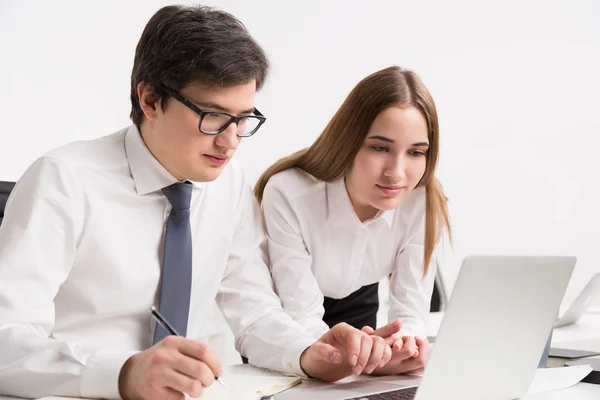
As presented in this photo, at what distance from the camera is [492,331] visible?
114 centimetres

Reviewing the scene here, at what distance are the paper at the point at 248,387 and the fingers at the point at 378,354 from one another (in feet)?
0.49

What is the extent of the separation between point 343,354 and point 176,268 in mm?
381

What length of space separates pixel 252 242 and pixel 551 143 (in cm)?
302

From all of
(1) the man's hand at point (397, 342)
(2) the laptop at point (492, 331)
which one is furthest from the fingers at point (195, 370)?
(1) the man's hand at point (397, 342)

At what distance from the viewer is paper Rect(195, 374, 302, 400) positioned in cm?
122

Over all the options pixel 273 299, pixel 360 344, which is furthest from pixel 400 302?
pixel 360 344

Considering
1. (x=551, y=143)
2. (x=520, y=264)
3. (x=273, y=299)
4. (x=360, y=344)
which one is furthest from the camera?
(x=551, y=143)

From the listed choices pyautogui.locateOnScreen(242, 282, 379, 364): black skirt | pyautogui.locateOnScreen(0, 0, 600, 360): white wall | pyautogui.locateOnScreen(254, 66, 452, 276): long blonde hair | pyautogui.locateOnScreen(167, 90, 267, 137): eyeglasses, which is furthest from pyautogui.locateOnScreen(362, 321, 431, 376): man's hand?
pyautogui.locateOnScreen(0, 0, 600, 360): white wall

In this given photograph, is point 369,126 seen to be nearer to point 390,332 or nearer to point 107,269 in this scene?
point 390,332

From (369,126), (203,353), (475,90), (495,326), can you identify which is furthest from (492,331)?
(475,90)

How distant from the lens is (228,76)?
1.45 meters

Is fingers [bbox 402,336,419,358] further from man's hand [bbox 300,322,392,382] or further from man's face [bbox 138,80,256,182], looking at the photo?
man's face [bbox 138,80,256,182]

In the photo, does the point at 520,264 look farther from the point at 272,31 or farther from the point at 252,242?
the point at 272,31

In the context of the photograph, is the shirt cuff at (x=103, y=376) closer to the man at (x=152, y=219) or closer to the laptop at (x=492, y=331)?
the man at (x=152, y=219)
